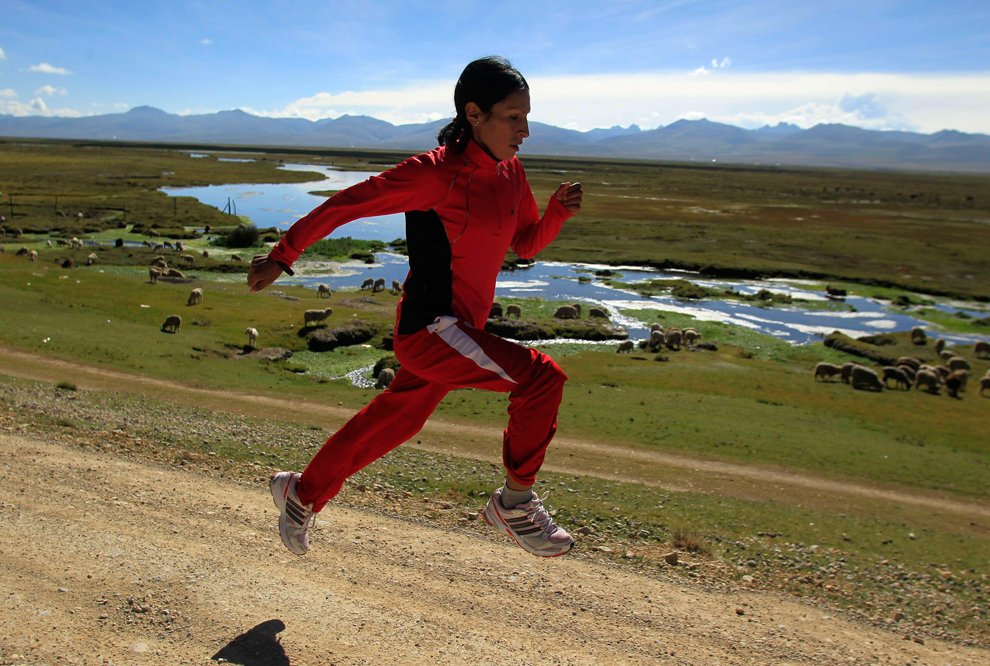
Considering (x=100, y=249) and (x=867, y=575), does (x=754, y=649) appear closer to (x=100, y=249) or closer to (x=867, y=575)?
(x=867, y=575)

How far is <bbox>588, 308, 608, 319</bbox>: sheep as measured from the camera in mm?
32406

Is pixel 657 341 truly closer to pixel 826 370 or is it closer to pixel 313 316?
pixel 826 370

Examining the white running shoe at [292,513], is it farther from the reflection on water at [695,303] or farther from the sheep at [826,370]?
the reflection on water at [695,303]

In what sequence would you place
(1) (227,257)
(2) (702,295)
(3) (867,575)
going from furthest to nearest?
(1) (227,257) < (2) (702,295) < (3) (867,575)

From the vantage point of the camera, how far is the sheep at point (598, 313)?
3241 centimetres

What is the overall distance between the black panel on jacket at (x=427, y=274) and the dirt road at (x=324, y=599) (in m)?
2.38

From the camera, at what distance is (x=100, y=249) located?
41594 mm

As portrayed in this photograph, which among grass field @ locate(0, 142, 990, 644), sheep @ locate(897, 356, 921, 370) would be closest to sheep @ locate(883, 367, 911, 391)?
grass field @ locate(0, 142, 990, 644)

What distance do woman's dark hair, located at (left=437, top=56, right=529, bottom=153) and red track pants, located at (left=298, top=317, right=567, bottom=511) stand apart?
1.05m

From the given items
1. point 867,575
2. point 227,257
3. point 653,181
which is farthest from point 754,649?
point 653,181

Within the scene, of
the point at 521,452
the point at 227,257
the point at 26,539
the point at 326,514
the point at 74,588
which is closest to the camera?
the point at 521,452

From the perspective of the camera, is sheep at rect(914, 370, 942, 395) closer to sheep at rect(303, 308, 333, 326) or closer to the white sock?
sheep at rect(303, 308, 333, 326)

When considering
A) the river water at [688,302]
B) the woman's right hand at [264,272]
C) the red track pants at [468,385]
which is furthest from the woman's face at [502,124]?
the river water at [688,302]

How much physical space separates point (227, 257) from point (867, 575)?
1665 inches
